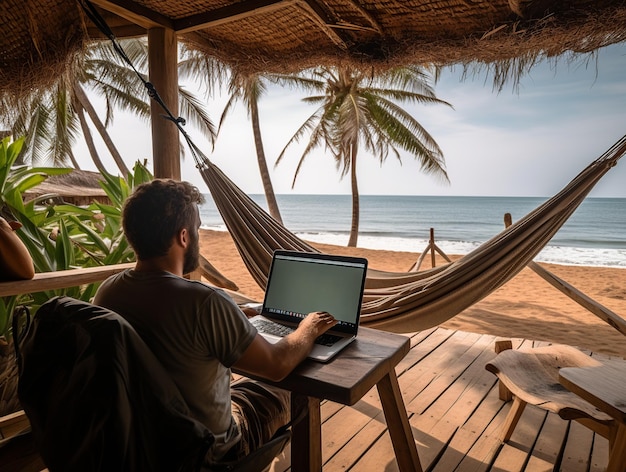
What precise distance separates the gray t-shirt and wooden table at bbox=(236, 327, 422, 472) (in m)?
0.15

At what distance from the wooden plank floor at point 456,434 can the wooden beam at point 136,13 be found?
1847mm

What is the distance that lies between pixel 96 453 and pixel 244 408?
452 millimetres

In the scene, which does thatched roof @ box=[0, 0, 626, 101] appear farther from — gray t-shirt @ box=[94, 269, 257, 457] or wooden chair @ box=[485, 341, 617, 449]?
gray t-shirt @ box=[94, 269, 257, 457]

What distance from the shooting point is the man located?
0.78 meters

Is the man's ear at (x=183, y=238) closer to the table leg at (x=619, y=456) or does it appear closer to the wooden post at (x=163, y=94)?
the table leg at (x=619, y=456)

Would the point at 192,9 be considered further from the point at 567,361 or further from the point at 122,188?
the point at 567,361

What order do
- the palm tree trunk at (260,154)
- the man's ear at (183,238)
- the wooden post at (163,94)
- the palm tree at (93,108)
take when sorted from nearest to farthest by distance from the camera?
1. the man's ear at (183,238)
2. the wooden post at (163,94)
3. the palm tree at (93,108)
4. the palm tree trunk at (260,154)


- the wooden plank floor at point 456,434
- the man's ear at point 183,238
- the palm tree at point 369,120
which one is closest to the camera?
the man's ear at point 183,238

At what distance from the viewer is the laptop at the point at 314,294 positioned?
1090 mm

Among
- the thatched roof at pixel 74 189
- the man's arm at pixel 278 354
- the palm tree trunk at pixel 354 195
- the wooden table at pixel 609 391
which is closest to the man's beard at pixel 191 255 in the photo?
the man's arm at pixel 278 354

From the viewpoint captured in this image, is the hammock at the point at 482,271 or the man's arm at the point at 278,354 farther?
the hammock at the point at 482,271

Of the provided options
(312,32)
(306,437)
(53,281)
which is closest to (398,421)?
(306,437)

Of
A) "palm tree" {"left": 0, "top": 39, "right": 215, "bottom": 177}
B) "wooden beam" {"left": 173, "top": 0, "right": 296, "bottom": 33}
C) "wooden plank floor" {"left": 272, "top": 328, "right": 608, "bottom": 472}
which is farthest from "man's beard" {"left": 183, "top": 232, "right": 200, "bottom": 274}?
"palm tree" {"left": 0, "top": 39, "right": 215, "bottom": 177}

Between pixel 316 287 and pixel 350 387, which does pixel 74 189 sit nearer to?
pixel 316 287
